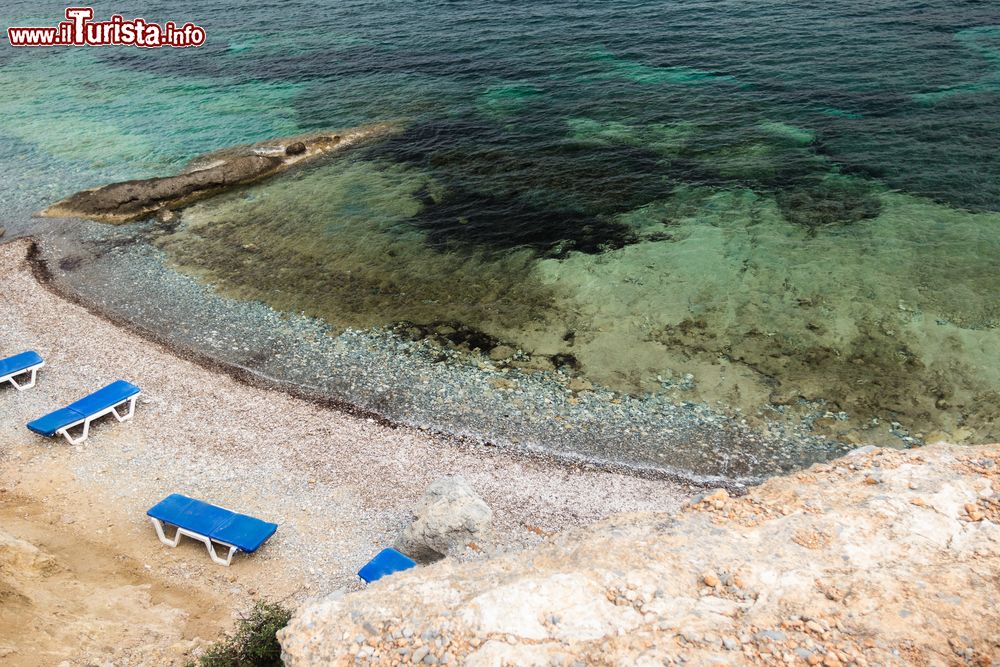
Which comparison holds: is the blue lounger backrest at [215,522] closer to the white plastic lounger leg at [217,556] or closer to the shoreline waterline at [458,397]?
the white plastic lounger leg at [217,556]

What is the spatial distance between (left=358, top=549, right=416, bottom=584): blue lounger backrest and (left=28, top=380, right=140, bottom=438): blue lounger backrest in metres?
10.6

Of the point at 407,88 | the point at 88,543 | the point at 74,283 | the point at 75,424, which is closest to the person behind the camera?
the point at 88,543

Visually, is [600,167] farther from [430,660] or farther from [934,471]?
[430,660]

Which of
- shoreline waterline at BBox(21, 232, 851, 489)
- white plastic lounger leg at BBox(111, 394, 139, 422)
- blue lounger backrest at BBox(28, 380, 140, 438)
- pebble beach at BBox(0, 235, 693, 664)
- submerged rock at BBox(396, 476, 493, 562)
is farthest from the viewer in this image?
white plastic lounger leg at BBox(111, 394, 139, 422)

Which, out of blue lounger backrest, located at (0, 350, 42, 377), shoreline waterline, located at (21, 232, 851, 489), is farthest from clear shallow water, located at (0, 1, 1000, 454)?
blue lounger backrest, located at (0, 350, 42, 377)

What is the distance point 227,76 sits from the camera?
52.2m

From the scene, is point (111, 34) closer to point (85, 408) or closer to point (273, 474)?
point (85, 408)

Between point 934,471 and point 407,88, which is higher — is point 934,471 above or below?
below

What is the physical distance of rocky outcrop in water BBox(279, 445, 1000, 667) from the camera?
8.64 meters

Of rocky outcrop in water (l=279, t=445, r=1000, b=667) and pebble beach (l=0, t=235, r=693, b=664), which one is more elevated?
rocky outcrop in water (l=279, t=445, r=1000, b=667)

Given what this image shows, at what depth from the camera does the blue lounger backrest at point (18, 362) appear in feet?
68.8

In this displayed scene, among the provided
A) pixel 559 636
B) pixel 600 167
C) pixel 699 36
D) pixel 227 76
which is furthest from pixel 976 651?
pixel 227 76

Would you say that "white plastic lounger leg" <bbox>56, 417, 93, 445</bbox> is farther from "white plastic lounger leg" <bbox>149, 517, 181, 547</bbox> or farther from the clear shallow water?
the clear shallow water

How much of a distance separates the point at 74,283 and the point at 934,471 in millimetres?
31493
